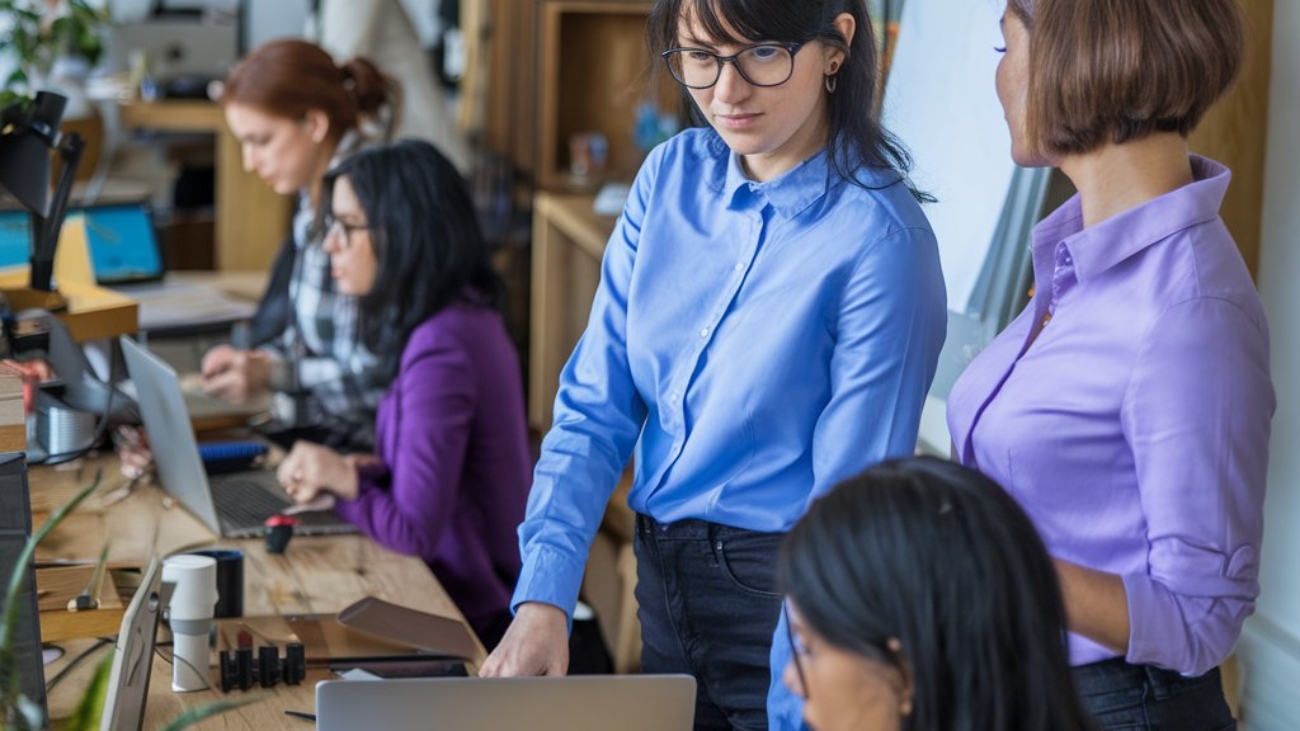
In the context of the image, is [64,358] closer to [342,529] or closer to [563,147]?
[342,529]

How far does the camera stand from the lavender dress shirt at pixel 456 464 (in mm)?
2549

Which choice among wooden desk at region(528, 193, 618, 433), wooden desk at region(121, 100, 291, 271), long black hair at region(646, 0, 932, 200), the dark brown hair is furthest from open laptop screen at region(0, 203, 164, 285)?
long black hair at region(646, 0, 932, 200)

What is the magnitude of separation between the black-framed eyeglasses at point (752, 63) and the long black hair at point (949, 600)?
61cm

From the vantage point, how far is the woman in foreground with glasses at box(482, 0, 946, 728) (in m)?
1.64

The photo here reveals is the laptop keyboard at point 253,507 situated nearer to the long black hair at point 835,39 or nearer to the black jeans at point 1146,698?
the long black hair at point 835,39

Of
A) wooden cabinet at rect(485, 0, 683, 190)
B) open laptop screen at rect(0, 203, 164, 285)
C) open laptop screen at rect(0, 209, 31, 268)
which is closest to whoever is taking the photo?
open laptop screen at rect(0, 209, 31, 268)

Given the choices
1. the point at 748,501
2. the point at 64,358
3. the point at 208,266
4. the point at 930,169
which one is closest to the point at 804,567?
the point at 748,501

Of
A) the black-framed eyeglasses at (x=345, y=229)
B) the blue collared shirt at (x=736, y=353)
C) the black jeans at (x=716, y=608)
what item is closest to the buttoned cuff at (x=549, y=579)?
the blue collared shirt at (x=736, y=353)

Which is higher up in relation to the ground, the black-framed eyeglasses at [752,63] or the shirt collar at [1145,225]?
the black-framed eyeglasses at [752,63]

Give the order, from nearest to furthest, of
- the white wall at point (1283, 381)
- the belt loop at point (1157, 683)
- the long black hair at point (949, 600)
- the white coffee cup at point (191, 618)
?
1. the long black hair at point (949, 600)
2. the belt loop at point (1157, 683)
3. the white coffee cup at point (191, 618)
4. the white wall at point (1283, 381)

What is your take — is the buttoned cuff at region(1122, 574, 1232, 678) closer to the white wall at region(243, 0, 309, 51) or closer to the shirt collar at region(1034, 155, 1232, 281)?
the shirt collar at region(1034, 155, 1232, 281)

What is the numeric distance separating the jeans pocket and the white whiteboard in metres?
0.81

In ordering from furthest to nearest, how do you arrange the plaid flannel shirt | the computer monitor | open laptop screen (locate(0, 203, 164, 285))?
1. open laptop screen (locate(0, 203, 164, 285))
2. the plaid flannel shirt
3. the computer monitor

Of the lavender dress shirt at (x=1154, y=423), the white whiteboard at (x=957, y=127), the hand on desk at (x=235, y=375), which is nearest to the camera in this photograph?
the lavender dress shirt at (x=1154, y=423)
